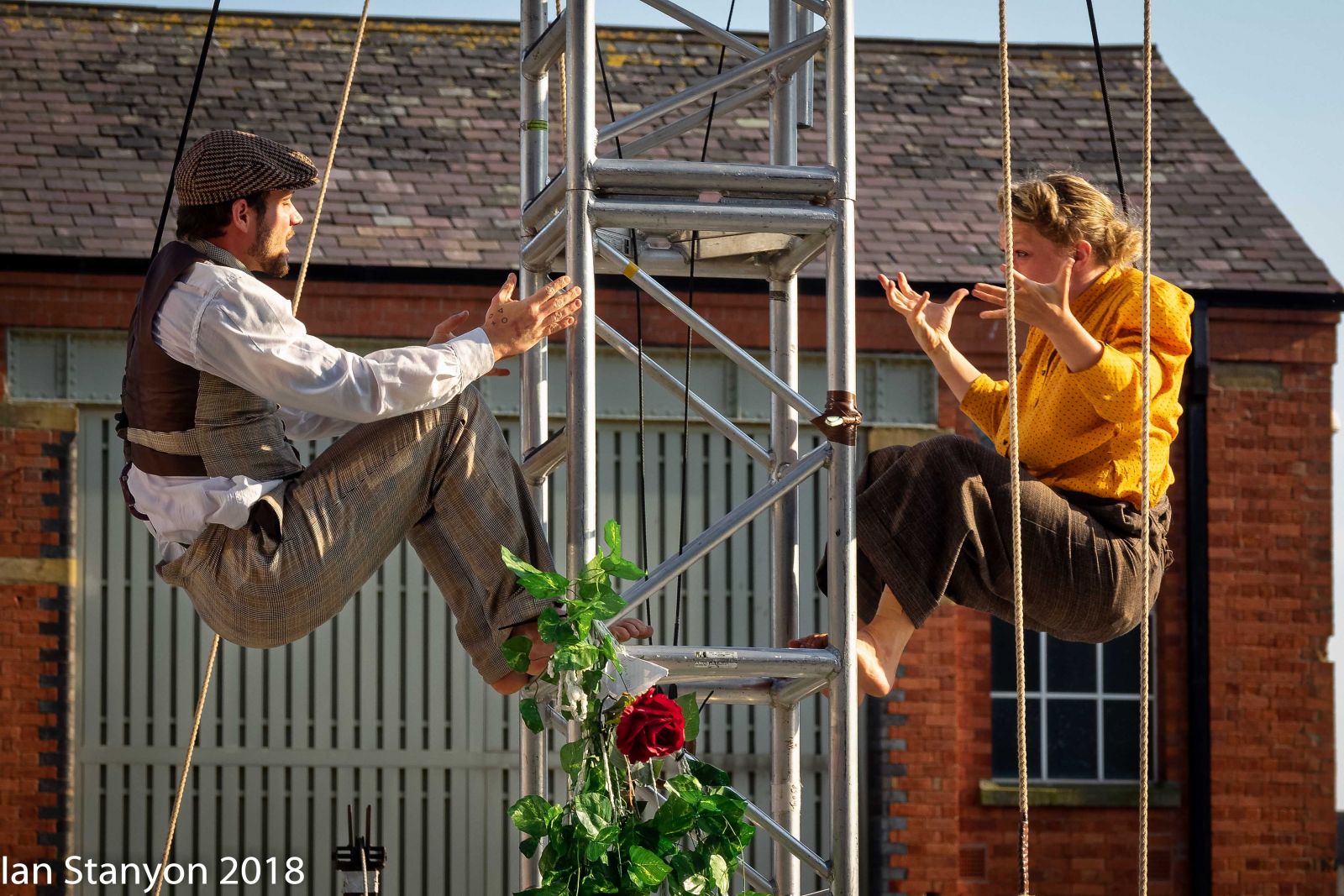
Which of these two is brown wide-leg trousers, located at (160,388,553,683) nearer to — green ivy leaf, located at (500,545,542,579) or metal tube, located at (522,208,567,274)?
green ivy leaf, located at (500,545,542,579)

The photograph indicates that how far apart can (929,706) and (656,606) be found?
5.27ft

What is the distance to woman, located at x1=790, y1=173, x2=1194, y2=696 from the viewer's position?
16.1ft

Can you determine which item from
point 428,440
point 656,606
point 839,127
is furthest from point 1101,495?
point 656,606

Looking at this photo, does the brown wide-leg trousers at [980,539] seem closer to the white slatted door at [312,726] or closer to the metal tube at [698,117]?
the metal tube at [698,117]

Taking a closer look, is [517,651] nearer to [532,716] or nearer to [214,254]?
[532,716]

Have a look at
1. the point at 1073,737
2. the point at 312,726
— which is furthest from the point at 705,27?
the point at 1073,737

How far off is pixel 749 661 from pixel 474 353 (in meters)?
1.05

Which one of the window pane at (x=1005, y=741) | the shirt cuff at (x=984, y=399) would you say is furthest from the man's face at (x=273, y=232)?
the window pane at (x=1005, y=741)

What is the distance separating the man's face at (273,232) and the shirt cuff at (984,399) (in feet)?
6.44

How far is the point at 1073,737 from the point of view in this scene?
10.8m

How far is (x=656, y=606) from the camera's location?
10469mm

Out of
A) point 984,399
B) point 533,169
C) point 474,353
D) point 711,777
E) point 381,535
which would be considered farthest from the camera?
point 533,169

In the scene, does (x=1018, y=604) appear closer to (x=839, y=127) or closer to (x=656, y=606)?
(x=839, y=127)

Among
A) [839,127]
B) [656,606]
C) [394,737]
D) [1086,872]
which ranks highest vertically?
[839,127]
